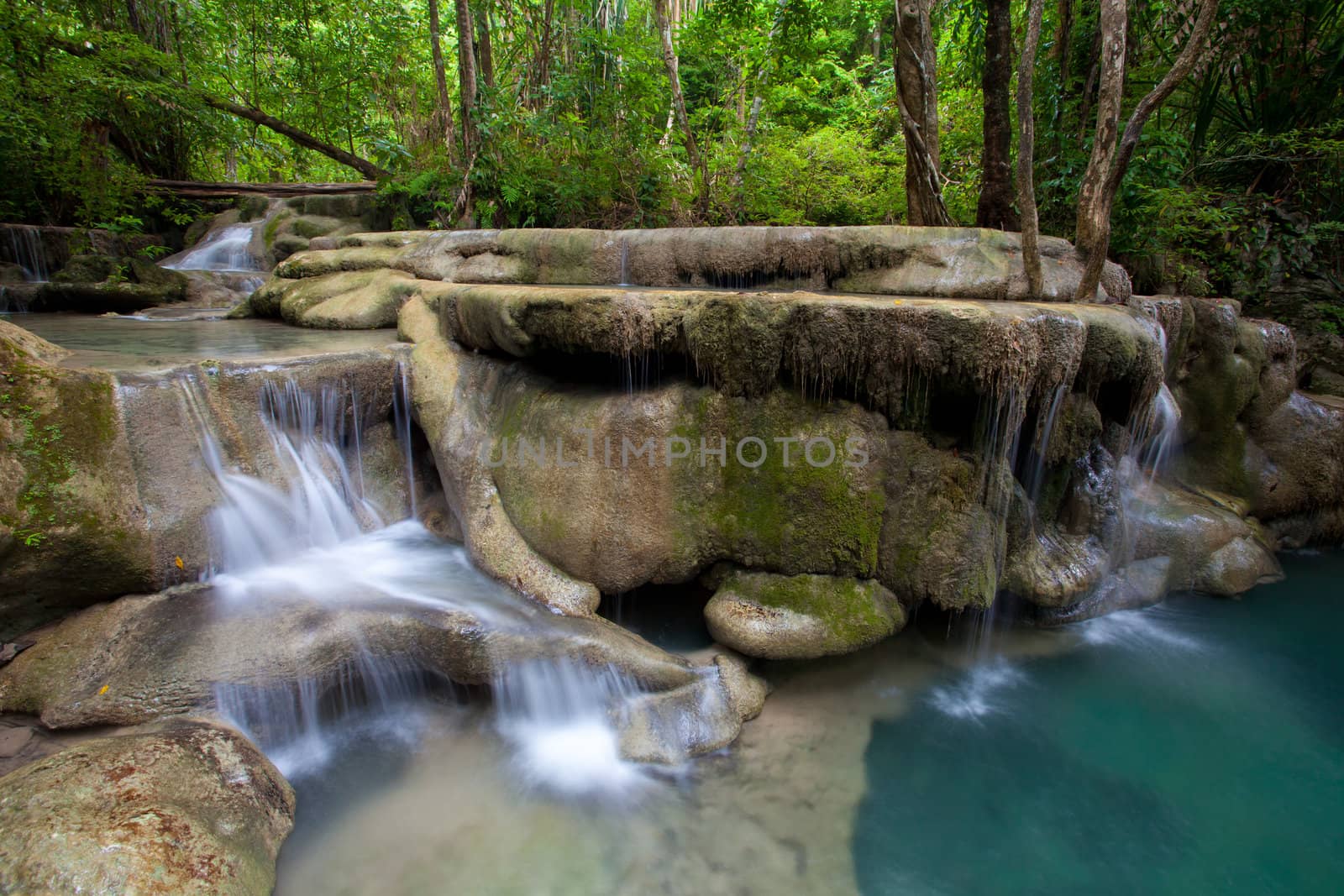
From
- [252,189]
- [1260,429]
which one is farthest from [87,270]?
[1260,429]

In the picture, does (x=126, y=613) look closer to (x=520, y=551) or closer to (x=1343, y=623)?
(x=520, y=551)

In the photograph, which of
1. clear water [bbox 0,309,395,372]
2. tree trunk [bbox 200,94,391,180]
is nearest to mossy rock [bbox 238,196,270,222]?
tree trunk [bbox 200,94,391,180]

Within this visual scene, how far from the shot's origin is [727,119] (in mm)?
9820

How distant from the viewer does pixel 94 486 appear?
3.29 meters

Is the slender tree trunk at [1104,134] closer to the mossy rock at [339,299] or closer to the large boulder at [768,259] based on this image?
the large boulder at [768,259]

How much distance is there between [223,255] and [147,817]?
998 centimetres

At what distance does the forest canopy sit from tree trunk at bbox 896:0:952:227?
0.03 meters

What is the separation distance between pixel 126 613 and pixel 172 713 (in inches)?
23.9

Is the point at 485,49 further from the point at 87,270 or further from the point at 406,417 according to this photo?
A: the point at 406,417

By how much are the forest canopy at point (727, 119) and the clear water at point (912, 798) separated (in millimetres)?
3913

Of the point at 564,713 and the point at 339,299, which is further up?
the point at 339,299

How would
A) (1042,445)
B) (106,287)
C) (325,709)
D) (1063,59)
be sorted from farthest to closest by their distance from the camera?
1. (106,287)
2. (1063,59)
3. (1042,445)
4. (325,709)

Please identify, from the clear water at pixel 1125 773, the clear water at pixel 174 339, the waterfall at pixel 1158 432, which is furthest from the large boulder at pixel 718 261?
the clear water at pixel 1125 773

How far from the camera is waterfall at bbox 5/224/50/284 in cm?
803
